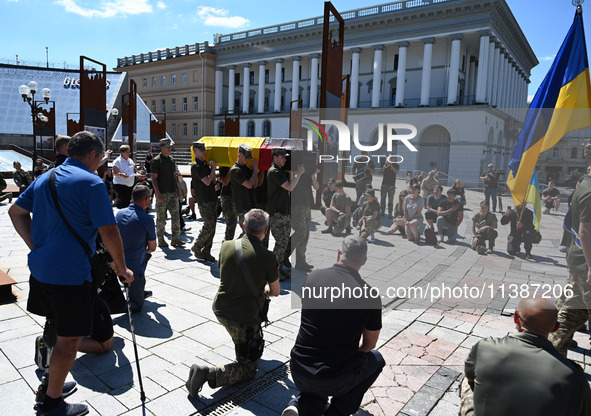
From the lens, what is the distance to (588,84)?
3.82m

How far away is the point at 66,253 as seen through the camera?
2.79 metres

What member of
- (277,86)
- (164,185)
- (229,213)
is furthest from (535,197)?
(277,86)

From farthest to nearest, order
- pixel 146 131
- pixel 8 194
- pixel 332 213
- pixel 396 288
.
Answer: pixel 146 131, pixel 8 194, pixel 332 213, pixel 396 288

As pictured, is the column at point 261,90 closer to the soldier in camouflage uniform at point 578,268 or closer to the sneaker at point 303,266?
the sneaker at point 303,266

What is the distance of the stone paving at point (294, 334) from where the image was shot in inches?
126

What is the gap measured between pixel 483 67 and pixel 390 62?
40.1 feet

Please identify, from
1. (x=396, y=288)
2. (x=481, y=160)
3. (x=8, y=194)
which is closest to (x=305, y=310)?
(x=396, y=288)

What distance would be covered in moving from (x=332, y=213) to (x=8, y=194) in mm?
14347

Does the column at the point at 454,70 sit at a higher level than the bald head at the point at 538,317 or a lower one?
higher

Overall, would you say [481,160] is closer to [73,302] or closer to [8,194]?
[73,302]

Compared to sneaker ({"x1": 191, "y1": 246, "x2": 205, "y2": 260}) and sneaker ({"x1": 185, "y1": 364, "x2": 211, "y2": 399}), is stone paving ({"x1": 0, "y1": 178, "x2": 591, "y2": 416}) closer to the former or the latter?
sneaker ({"x1": 185, "y1": 364, "x2": 211, "y2": 399})

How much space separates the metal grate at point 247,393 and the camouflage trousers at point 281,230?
2.67 metres

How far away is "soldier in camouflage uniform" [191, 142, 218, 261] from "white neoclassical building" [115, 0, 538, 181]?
1418 centimetres

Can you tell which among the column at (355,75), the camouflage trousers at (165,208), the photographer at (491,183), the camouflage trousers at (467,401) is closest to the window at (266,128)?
the column at (355,75)
